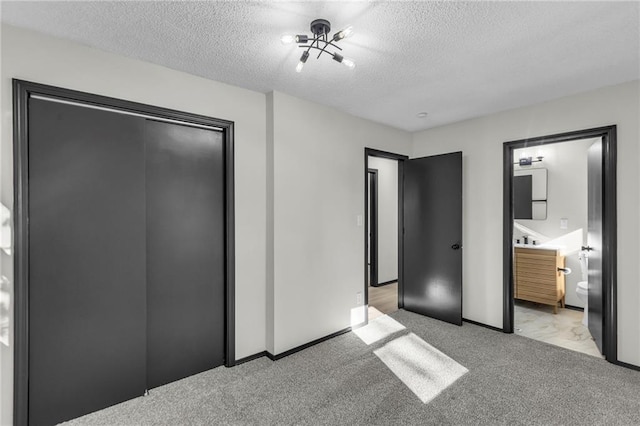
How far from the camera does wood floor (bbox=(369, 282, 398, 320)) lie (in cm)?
429

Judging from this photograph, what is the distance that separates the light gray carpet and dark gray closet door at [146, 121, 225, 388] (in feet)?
0.74

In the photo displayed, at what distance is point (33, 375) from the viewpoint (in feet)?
6.47

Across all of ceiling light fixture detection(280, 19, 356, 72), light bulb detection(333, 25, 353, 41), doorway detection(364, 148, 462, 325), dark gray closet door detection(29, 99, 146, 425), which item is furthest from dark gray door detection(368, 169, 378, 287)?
dark gray closet door detection(29, 99, 146, 425)

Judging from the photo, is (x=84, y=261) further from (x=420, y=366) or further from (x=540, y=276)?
(x=540, y=276)

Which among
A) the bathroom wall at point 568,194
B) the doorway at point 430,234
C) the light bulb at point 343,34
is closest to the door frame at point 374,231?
the doorway at point 430,234

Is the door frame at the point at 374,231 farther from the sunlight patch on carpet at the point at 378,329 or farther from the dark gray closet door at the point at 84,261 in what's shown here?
the dark gray closet door at the point at 84,261

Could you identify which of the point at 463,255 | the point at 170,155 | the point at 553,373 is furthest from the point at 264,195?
the point at 553,373

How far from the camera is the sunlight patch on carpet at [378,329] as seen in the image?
11.1ft

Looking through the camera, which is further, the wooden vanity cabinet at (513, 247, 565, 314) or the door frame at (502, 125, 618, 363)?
the wooden vanity cabinet at (513, 247, 565, 314)

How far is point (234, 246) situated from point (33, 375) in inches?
59.7

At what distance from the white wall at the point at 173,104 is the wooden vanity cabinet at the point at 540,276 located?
3.65 meters

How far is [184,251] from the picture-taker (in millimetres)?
2602

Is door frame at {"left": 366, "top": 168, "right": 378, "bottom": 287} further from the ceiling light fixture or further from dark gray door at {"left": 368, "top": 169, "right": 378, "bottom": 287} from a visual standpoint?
the ceiling light fixture

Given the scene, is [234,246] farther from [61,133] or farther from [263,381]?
[61,133]
